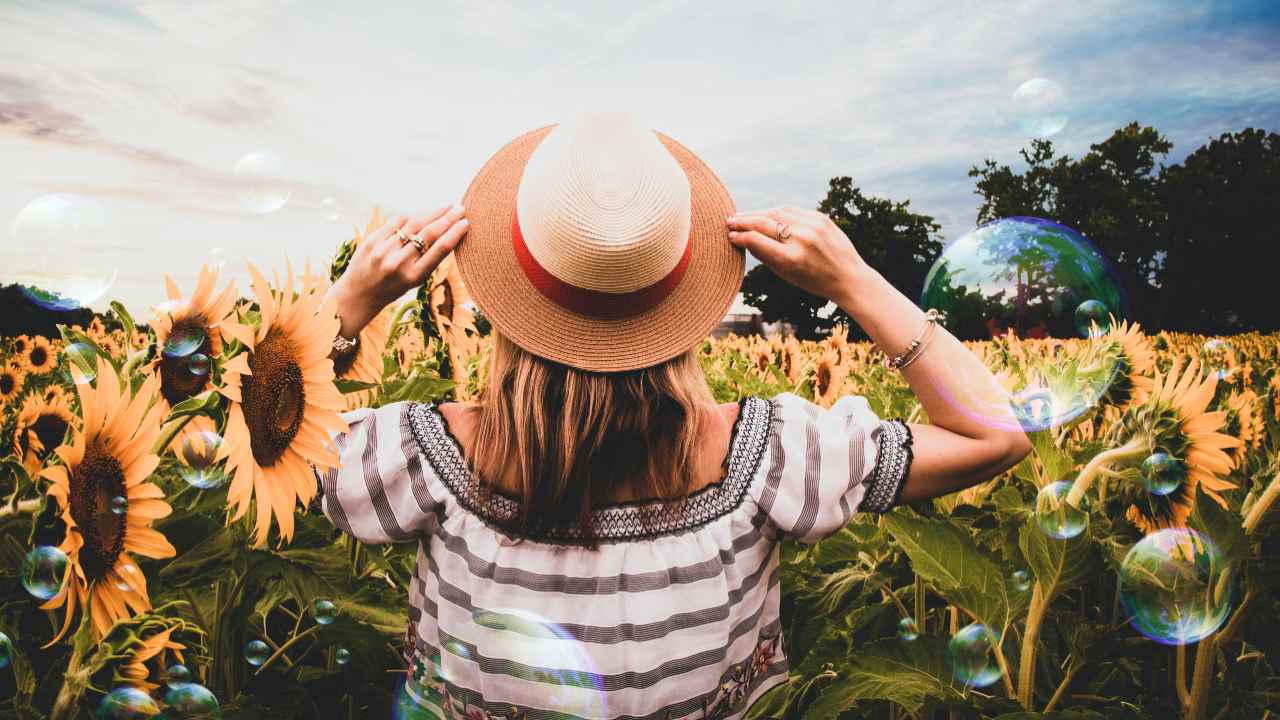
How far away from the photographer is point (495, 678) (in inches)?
61.4

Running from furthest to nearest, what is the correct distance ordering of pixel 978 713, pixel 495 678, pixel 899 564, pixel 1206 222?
pixel 1206 222 → pixel 899 564 → pixel 978 713 → pixel 495 678

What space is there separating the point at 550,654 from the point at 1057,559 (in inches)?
46.6

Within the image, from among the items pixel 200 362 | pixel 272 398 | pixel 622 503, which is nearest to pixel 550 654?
pixel 622 503

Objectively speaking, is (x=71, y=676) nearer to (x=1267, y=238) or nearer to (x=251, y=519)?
(x=251, y=519)

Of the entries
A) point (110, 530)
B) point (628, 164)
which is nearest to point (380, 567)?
point (110, 530)

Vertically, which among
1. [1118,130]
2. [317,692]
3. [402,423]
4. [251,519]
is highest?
[1118,130]

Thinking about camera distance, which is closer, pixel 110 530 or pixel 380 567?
pixel 110 530

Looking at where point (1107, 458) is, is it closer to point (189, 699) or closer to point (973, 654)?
point (973, 654)


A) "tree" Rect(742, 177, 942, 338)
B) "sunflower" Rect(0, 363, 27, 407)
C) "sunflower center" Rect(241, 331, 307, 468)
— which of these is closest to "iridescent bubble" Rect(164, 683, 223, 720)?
"sunflower center" Rect(241, 331, 307, 468)

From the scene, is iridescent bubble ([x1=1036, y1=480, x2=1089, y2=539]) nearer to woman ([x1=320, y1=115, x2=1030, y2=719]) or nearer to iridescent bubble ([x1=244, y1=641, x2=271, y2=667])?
woman ([x1=320, y1=115, x2=1030, y2=719])

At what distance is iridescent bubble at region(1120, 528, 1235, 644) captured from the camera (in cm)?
177

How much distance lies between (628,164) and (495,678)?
1124 mm

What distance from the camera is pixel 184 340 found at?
128 cm

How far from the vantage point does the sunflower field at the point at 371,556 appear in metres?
1.07
